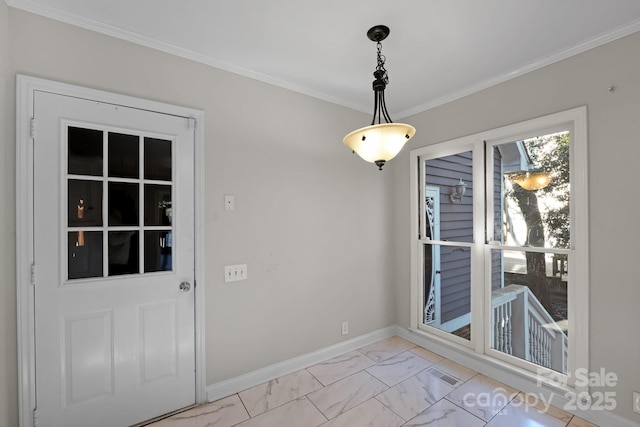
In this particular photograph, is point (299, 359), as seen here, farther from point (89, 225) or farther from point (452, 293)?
point (89, 225)

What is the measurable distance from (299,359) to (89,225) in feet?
6.59

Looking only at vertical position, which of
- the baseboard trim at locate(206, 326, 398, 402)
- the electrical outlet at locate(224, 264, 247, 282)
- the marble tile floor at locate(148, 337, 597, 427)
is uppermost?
the electrical outlet at locate(224, 264, 247, 282)

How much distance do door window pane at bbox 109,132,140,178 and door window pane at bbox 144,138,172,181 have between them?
0.18 feet

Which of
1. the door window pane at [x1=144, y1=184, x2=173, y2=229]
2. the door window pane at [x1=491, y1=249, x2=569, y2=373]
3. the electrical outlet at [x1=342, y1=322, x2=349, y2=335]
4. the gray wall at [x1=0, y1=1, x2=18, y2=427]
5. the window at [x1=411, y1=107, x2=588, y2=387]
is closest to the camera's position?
the gray wall at [x1=0, y1=1, x2=18, y2=427]

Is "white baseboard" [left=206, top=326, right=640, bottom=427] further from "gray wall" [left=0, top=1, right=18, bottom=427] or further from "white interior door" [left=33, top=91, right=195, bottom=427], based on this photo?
"gray wall" [left=0, top=1, right=18, bottom=427]

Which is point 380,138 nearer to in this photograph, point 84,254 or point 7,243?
point 84,254

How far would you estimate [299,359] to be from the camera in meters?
2.66

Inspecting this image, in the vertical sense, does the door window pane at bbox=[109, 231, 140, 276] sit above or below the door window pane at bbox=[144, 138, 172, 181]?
below

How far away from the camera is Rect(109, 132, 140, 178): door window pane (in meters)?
1.88

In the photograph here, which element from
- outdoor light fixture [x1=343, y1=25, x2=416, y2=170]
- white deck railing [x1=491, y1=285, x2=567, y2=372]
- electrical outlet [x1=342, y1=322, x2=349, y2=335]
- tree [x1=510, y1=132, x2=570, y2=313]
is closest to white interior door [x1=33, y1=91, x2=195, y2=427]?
outdoor light fixture [x1=343, y1=25, x2=416, y2=170]

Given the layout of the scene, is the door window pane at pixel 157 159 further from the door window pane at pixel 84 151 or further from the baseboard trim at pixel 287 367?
the baseboard trim at pixel 287 367

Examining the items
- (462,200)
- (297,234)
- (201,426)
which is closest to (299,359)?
(201,426)

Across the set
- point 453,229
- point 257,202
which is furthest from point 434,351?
point 257,202

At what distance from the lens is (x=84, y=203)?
1798 mm
